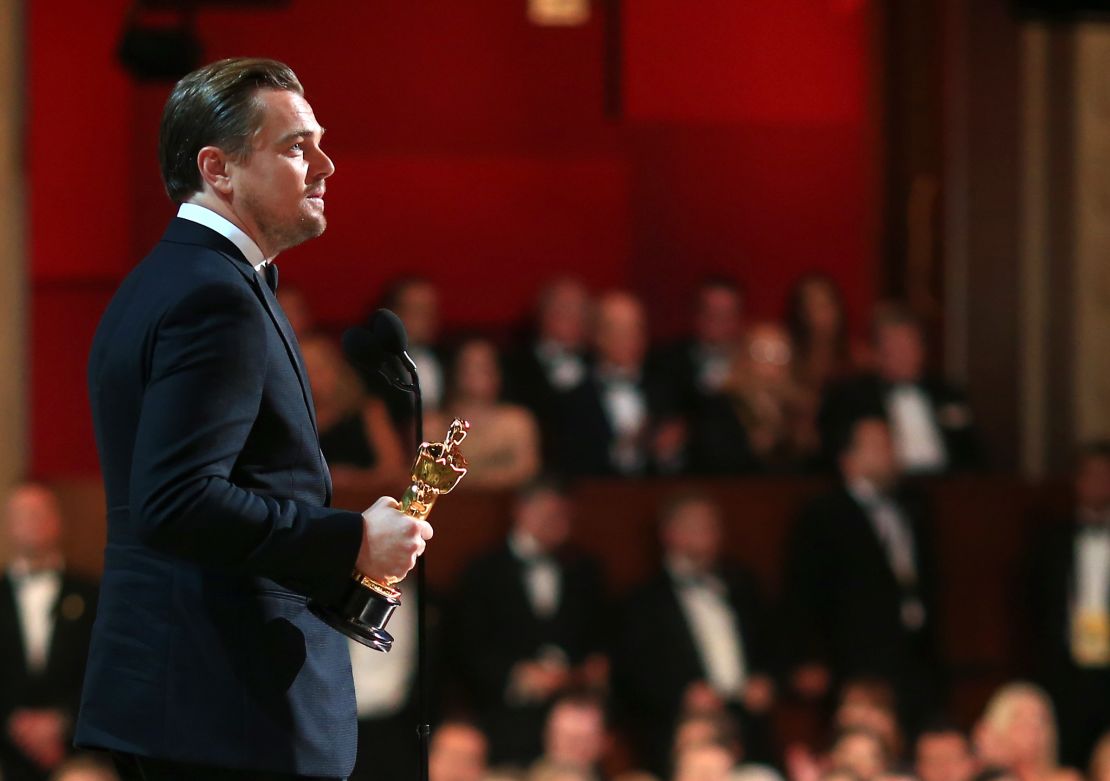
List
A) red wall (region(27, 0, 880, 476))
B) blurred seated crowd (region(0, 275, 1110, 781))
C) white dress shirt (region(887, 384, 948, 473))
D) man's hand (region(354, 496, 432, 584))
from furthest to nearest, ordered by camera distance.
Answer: red wall (region(27, 0, 880, 476)) < white dress shirt (region(887, 384, 948, 473)) < blurred seated crowd (region(0, 275, 1110, 781)) < man's hand (region(354, 496, 432, 584))

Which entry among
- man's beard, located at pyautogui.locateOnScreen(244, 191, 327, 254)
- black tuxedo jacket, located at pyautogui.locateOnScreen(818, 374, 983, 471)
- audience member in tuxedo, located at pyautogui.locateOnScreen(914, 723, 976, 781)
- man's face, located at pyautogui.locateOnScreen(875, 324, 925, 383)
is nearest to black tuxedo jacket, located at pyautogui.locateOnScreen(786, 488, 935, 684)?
black tuxedo jacket, located at pyautogui.locateOnScreen(818, 374, 983, 471)

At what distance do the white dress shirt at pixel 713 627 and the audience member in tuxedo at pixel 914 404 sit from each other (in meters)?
1.14

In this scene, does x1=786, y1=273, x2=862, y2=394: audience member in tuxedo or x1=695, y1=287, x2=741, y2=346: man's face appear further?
x1=786, y1=273, x2=862, y2=394: audience member in tuxedo

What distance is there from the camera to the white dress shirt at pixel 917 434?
757 cm

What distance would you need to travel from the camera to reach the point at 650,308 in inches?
409

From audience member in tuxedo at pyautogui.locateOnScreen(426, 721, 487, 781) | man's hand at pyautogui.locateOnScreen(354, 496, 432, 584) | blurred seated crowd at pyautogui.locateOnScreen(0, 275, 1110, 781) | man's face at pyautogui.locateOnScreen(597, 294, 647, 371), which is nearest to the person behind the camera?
man's hand at pyautogui.locateOnScreen(354, 496, 432, 584)

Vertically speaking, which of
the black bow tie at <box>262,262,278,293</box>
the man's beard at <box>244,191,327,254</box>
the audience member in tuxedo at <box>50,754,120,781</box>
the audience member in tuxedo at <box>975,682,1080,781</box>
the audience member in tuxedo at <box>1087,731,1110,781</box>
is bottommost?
the audience member in tuxedo at <box>1087,731,1110,781</box>

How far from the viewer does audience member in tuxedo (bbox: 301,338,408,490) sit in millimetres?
6707

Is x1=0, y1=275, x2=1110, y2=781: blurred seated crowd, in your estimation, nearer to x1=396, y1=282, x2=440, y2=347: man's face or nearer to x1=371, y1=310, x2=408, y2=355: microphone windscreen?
x1=396, y1=282, x2=440, y2=347: man's face

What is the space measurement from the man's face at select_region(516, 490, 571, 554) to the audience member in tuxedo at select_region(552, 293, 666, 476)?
0.42m

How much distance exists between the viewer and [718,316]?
746 centimetres

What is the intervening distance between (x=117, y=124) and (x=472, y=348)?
2.81 m

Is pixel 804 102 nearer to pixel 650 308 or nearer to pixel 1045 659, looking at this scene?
pixel 650 308

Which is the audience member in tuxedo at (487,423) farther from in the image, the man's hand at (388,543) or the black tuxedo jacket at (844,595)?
the man's hand at (388,543)
